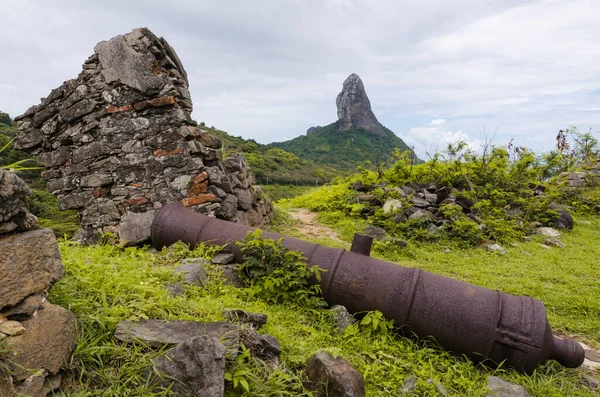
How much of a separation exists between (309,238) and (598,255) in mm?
5816

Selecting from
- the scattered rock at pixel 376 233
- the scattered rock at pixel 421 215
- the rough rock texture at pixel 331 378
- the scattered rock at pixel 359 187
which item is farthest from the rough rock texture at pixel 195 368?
the scattered rock at pixel 359 187

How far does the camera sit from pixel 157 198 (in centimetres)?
582

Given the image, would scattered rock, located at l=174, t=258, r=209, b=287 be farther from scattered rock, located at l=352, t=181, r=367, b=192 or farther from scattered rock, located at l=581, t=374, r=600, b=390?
scattered rock, located at l=352, t=181, r=367, b=192

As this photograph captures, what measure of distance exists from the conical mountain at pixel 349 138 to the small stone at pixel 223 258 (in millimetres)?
48753

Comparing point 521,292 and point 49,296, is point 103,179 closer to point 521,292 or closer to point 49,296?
point 49,296

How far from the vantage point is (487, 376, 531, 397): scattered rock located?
104 inches

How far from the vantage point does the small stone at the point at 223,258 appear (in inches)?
155

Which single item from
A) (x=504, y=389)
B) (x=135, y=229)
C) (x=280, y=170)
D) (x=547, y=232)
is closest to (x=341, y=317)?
(x=504, y=389)

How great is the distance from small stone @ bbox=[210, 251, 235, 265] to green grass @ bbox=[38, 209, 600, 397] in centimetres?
18

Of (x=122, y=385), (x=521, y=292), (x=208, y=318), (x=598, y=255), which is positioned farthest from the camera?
(x=598, y=255)

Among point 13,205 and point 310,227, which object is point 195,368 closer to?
point 13,205

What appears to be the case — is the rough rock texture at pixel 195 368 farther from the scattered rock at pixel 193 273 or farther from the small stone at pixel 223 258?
the small stone at pixel 223 258

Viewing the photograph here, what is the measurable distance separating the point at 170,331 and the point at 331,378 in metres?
1.08

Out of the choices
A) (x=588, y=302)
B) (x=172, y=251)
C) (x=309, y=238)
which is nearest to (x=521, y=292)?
(x=588, y=302)
